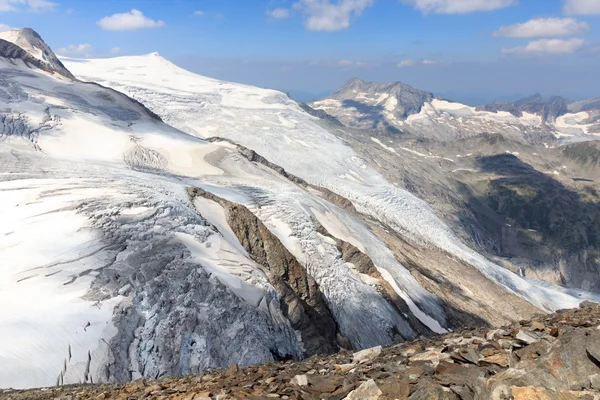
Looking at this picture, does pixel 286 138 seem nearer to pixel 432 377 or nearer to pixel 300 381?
pixel 300 381

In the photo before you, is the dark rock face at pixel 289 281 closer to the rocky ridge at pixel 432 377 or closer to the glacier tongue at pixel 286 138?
A: the rocky ridge at pixel 432 377

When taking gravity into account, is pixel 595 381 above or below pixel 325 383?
above

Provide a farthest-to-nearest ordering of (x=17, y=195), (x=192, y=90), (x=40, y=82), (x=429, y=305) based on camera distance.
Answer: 1. (x=192, y=90)
2. (x=40, y=82)
3. (x=429, y=305)
4. (x=17, y=195)

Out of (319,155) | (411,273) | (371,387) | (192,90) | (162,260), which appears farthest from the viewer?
(192,90)

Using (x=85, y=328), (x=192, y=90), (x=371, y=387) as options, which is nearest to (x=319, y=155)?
(x=192, y=90)

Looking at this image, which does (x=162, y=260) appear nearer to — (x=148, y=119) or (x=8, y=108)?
(x=8, y=108)

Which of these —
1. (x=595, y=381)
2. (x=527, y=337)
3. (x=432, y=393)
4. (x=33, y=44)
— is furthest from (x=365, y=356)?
(x=33, y=44)
